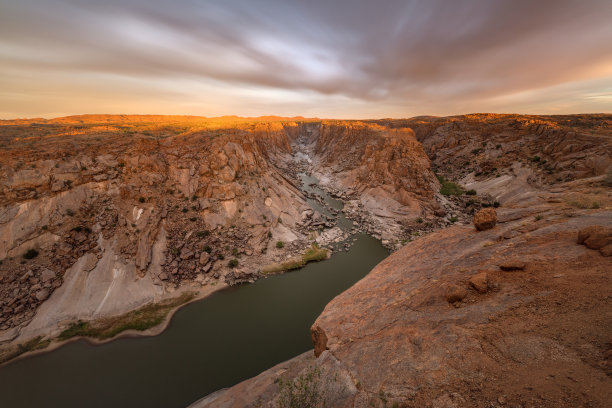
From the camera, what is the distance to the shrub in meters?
18.8

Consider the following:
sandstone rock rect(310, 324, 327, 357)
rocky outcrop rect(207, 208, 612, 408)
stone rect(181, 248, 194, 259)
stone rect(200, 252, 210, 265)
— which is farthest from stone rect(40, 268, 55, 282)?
sandstone rock rect(310, 324, 327, 357)

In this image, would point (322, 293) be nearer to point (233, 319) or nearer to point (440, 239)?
point (233, 319)

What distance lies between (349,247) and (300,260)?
6.47 meters

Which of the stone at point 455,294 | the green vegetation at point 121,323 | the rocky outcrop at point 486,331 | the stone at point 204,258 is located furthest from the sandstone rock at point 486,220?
the green vegetation at point 121,323

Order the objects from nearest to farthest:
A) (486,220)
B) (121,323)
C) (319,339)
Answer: (319,339)
(486,220)
(121,323)

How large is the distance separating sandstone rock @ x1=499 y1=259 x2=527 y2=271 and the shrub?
31.5 metres

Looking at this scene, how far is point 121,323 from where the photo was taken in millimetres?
17453

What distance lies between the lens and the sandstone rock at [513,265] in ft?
25.1

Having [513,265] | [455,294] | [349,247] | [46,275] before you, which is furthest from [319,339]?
[46,275]

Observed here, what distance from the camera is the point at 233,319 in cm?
1820

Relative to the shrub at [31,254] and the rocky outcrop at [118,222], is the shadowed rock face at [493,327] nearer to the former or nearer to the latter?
the rocky outcrop at [118,222]

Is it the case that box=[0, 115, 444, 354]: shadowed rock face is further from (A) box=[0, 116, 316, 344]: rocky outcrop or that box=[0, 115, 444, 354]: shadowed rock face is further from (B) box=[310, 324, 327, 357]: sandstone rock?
(B) box=[310, 324, 327, 357]: sandstone rock

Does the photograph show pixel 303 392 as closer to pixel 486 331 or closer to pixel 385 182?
pixel 486 331

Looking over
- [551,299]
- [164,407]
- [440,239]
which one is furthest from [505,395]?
[164,407]
